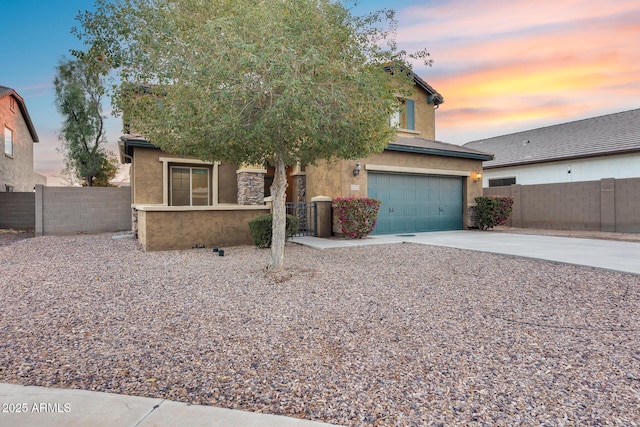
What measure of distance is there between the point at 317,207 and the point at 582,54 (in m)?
9.98

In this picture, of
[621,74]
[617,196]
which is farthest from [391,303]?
[621,74]

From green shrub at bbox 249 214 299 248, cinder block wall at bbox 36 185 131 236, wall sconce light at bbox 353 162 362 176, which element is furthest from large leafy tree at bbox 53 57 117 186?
wall sconce light at bbox 353 162 362 176

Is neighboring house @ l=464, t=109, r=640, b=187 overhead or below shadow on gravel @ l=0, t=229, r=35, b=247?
overhead

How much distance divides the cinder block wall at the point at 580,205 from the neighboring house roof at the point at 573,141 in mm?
2342

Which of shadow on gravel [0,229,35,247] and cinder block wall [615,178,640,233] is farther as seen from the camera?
shadow on gravel [0,229,35,247]

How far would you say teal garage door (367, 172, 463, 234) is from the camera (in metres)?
12.6

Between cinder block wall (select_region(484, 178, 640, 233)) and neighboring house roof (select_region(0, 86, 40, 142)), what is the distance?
25.2 m

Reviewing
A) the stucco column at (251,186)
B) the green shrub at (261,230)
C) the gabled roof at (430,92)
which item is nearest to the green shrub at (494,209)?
the gabled roof at (430,92)

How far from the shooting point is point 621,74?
518 inches

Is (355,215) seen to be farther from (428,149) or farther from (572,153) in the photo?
(572,153)

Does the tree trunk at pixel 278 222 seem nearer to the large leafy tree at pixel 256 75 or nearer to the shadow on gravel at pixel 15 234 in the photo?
the large leafy tree at pixel 256 75

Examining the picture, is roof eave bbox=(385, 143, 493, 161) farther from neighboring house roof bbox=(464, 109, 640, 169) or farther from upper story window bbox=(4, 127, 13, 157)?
upper story window bbox=(4, 127, 13, 157)

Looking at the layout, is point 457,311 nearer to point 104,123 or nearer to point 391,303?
point 391,303

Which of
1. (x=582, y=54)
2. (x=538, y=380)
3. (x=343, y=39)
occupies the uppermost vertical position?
(x=582, y=54)
